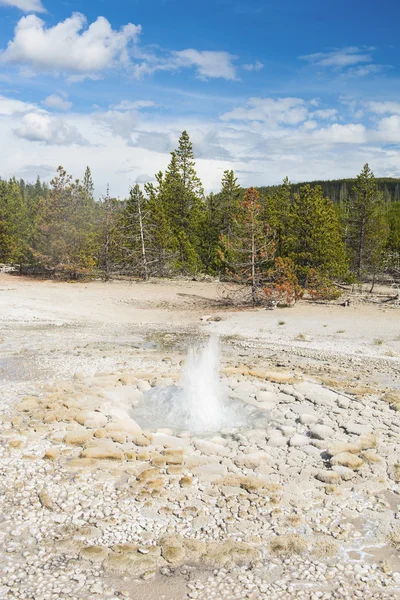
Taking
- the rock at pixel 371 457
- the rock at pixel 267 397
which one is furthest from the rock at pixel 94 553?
the rock at pixel 267 397

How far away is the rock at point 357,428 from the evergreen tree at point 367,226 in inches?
1154

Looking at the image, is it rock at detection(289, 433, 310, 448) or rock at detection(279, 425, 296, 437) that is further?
rock at detection(279, 425, 296, 437)

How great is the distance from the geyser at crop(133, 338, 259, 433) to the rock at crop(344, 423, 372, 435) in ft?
6.94

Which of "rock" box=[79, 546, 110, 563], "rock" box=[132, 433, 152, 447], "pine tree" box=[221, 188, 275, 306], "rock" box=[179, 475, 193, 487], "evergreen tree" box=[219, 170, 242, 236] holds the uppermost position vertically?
"evergreen tree" box=[219, 170, 242, 236]

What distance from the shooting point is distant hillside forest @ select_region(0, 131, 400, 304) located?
28266 mm

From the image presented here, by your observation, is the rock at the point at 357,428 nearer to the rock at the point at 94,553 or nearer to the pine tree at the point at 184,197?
the rock at the point at 94,553

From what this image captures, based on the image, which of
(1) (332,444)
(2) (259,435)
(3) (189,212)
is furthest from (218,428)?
(3) (189,212)

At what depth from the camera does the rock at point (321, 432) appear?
9.77 m

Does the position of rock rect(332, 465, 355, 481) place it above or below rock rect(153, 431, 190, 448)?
below

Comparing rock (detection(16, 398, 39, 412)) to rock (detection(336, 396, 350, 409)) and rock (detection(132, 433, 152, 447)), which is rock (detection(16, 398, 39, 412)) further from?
rock (detection(336, 396, 350, 409))

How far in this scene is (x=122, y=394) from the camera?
12.0 m

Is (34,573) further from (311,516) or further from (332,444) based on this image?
(332,444)

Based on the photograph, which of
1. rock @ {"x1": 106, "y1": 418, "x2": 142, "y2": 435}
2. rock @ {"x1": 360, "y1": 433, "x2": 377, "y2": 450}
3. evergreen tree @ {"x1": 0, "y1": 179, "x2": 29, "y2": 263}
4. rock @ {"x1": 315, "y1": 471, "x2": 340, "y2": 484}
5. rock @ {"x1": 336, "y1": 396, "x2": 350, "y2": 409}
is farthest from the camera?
evergreen tree @ {"x1": 0, "y1": 179, "x2": 29, "y2": 263}

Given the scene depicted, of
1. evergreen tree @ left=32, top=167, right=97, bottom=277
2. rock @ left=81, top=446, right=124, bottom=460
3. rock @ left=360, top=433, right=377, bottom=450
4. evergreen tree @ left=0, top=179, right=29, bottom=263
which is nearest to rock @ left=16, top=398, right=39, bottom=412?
rock @ left=81, top=446, right=124, bottom=460
